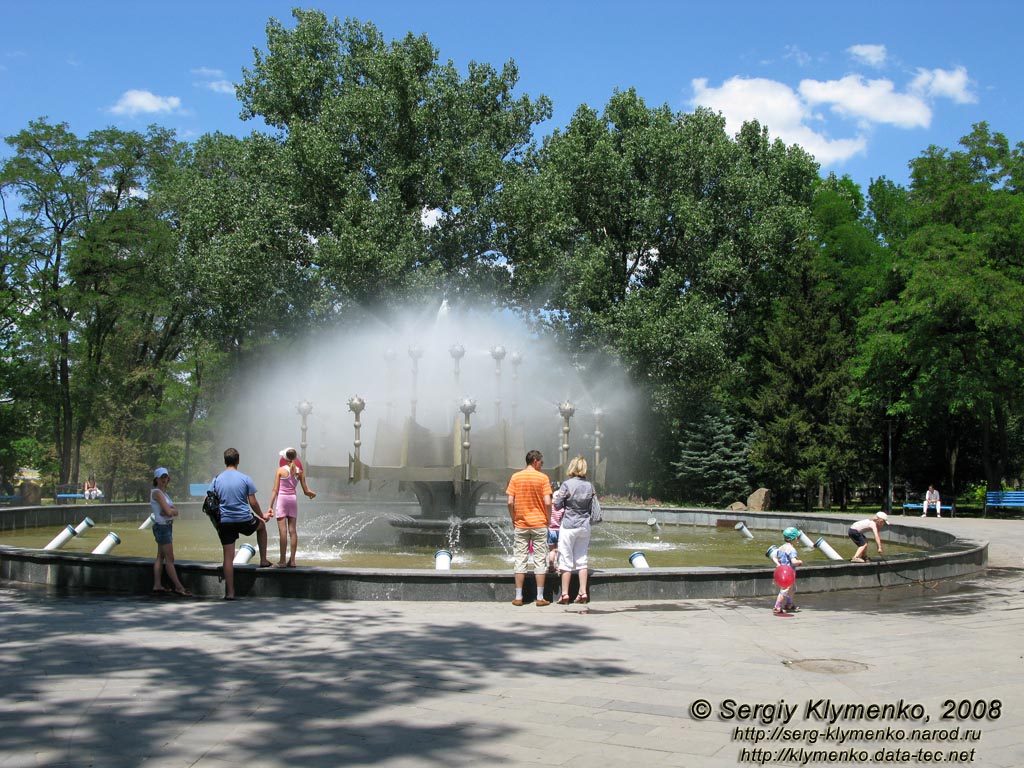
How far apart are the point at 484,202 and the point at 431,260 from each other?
313 cm

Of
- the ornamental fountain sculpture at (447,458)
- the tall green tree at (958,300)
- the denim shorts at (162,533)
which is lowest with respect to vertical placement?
the denim shorts at (162,533)

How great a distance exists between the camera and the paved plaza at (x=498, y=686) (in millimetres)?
5152

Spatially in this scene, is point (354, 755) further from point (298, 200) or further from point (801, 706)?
point (298, 200)

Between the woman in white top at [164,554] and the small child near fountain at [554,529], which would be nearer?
the woman in white top at [164,554]

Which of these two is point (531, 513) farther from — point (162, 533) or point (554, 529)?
point (162, 533)

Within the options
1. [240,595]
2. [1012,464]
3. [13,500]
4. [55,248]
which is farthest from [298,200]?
[1012,464]

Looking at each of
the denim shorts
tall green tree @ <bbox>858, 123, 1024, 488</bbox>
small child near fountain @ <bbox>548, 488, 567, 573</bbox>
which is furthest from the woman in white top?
tall green tree @ <bbox>858, 123, 1024, 488</bbox>

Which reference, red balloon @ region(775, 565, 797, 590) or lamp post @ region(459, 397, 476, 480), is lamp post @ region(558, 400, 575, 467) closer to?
lamp post @ region(459, 397, 476, 480)

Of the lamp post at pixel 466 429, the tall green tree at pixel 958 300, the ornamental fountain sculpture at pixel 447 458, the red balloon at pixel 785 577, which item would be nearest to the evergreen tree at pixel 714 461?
the tall green tree at pixel 958 300

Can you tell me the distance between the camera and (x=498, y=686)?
654cm

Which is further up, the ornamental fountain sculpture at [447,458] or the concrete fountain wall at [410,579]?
the ornamental fountain sculpture at [447,458]

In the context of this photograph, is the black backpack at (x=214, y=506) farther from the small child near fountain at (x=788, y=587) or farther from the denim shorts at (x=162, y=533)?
the small child near fountain at (x=788, y=587)

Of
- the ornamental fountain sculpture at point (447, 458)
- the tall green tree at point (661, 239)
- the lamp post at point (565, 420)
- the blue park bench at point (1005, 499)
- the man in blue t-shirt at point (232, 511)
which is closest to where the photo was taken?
the man in blue t-shirt at point (232, 511)

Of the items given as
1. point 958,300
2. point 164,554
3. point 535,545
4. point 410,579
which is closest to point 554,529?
point 535,545
